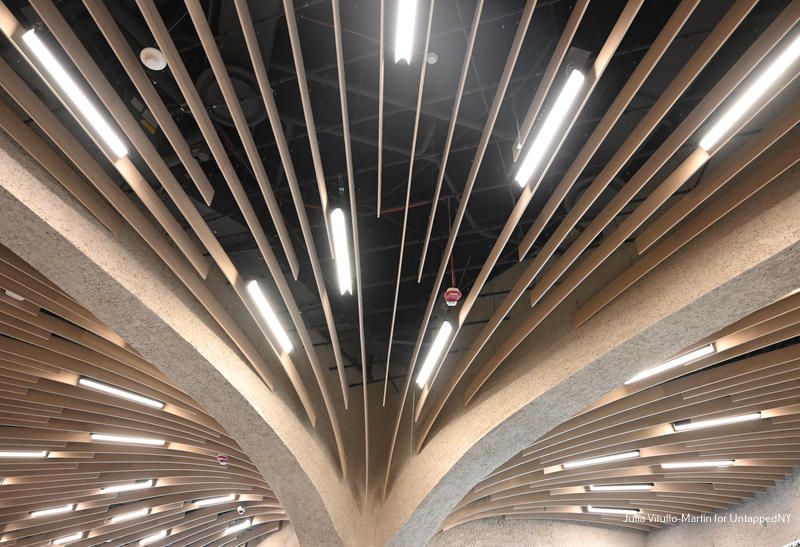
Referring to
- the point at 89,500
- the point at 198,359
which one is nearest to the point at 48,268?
the point at 198,359

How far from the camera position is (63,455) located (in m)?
8.65

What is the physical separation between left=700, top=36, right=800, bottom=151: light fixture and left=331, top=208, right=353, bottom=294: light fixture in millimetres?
2553

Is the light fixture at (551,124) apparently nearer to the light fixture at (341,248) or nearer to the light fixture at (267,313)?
the light fixture at (341,248)

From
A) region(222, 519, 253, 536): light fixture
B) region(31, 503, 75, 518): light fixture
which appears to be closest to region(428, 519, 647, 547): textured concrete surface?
region(222, 519, 253, 536): light fixture

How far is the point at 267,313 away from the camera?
500cm

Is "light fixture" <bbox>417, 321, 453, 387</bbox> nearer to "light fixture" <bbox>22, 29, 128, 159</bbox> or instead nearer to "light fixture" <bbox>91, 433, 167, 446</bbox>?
"light fixture" <bbox>22, 29, 128, 159</bbox>

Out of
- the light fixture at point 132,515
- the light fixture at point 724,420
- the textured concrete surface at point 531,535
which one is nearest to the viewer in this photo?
the light fixture at point 724,420

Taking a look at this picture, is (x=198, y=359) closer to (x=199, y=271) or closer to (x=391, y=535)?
(x=199, y=271)

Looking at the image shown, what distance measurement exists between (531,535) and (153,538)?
9.10 metres

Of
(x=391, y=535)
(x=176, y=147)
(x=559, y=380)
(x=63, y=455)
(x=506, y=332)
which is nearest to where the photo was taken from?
(x=176, y=147)

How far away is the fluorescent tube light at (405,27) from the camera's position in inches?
105

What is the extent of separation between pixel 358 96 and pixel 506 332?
338 centimetres

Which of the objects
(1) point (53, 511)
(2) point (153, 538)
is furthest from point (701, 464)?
(2) point (153, 538)

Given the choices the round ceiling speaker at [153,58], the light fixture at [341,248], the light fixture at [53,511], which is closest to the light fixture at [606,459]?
the light fixture at [341,248]
